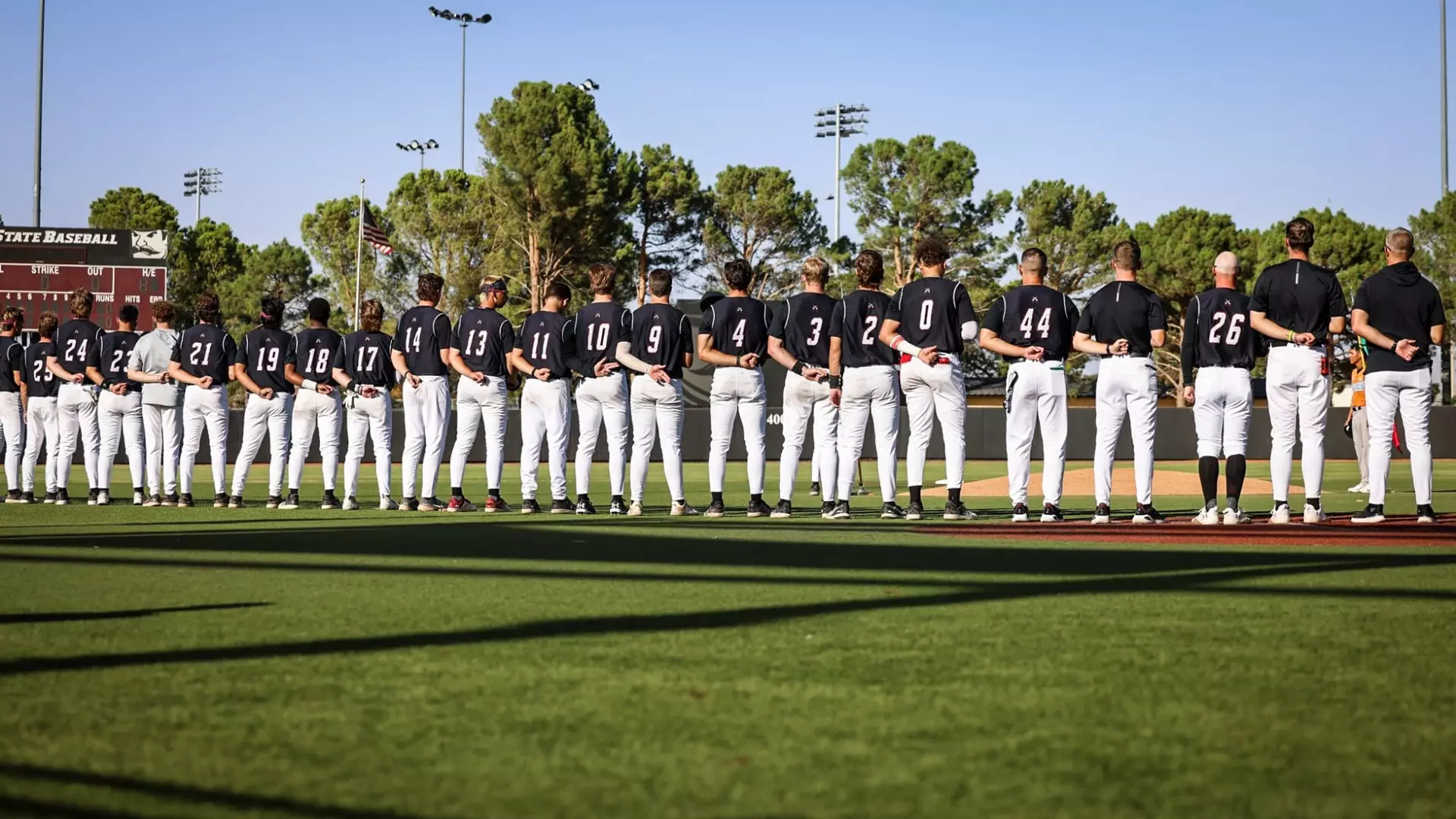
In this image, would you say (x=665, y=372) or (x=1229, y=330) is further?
(x=665, y=372)

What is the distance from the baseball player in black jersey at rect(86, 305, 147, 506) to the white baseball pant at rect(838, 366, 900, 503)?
7.58 metres

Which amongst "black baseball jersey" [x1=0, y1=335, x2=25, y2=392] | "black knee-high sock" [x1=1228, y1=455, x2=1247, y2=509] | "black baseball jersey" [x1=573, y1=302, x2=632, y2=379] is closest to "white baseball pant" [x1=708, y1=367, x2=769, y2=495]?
"black baseball jersey" [x1=573, y1=302, x2=632, y2=379]

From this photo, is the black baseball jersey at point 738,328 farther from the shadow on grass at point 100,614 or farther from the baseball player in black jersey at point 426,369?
the shadow on grass at point 100,614

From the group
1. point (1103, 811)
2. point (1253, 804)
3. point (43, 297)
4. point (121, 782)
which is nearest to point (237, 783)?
point (121, 782)

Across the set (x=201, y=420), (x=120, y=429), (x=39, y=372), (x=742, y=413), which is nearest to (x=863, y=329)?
(x=742, y=413)

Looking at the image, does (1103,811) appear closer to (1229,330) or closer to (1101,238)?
(1229,330)

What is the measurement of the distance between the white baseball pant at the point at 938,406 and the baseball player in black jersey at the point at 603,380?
8.51 feet

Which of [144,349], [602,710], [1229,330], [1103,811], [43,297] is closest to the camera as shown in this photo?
[1103,811]

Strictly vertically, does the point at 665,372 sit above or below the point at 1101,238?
below

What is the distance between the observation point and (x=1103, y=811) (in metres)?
2.65

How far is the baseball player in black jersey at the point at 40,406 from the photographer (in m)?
15.2

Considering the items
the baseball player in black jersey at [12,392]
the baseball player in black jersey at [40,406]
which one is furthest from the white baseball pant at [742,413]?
the baseball player in black jersey at [12,392]

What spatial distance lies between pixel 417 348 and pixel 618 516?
2.68m

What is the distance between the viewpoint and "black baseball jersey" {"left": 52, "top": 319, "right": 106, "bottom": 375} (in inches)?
571
